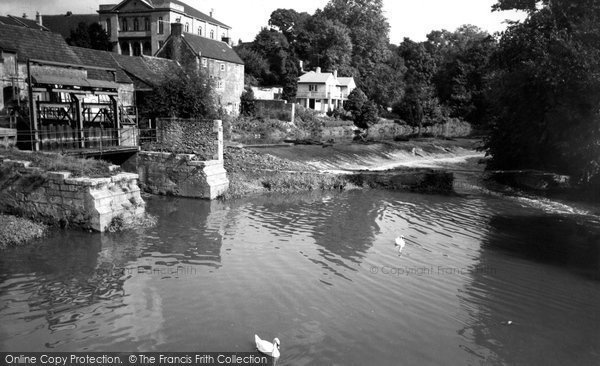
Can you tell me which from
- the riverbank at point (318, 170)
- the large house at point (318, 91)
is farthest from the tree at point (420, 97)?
the riverbank at point (318, 170)

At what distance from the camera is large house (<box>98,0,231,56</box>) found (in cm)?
5797

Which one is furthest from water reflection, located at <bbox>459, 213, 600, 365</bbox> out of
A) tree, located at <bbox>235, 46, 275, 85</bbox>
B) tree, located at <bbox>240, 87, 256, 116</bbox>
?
tree, located at <bbox>235, 46, 275, 85</bbox>

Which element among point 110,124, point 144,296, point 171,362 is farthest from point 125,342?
point 110,124

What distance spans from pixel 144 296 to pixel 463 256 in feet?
30.0

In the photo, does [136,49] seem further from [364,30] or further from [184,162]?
[184,162]

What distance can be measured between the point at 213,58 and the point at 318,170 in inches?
1046

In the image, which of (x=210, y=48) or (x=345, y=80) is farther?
(x=345, y=80)

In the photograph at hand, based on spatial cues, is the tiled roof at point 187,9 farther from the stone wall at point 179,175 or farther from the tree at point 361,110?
the stone wall at point 179,175

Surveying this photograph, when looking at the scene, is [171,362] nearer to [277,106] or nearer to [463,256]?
[463,256]

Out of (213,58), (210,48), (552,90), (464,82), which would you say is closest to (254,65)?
(210,48)

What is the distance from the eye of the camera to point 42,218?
14.3 m

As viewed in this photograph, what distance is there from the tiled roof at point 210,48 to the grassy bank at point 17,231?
34.5m

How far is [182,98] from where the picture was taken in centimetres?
2436

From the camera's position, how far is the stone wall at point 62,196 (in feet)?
45.4
